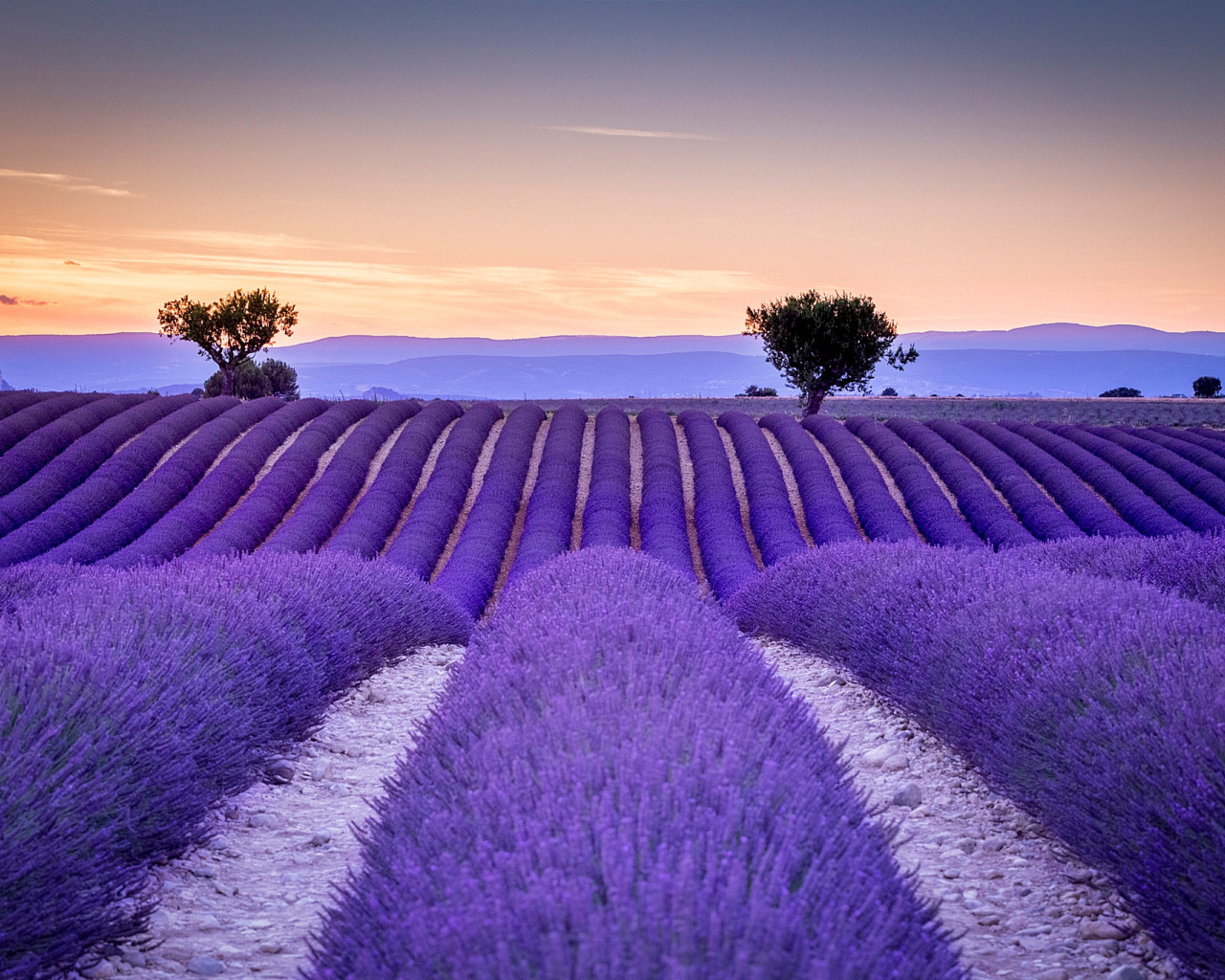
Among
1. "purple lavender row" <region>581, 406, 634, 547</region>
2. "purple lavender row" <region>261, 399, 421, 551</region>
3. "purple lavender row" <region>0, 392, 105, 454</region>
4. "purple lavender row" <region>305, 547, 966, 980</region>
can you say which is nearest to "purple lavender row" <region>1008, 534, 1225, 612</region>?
"purple lavender row" <region>305, 547, 966, 980</region>

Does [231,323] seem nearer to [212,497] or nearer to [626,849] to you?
[212,497]

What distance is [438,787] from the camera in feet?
9.09

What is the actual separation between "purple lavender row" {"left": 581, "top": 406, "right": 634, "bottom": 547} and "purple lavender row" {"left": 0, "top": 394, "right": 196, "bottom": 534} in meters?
9.20

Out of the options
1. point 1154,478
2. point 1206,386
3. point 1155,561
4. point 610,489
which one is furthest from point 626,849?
point 1206,386

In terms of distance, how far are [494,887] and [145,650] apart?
323 centimetres

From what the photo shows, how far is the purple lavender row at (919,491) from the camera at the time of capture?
Answer: 16031 millimetres

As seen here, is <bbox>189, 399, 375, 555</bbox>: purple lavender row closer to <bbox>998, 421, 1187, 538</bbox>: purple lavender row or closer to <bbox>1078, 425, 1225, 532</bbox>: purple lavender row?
<bbox>998, 421, 1187, 538</bbox>: purple lavender row

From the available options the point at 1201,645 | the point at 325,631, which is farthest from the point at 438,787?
the point at 325,631

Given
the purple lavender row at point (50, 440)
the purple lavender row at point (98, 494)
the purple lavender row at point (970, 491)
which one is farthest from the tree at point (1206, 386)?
the purple lavender row at point (50, 440)

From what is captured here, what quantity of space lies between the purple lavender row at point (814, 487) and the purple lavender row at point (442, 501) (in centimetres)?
606

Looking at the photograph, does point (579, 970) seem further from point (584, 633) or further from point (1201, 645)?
point (1201, 645)

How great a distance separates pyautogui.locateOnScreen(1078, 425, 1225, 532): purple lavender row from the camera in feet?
53.9

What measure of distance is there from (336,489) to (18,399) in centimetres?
973

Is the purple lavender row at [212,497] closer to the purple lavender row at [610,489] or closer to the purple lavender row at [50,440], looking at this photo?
the purple lavender row at [50,440]
